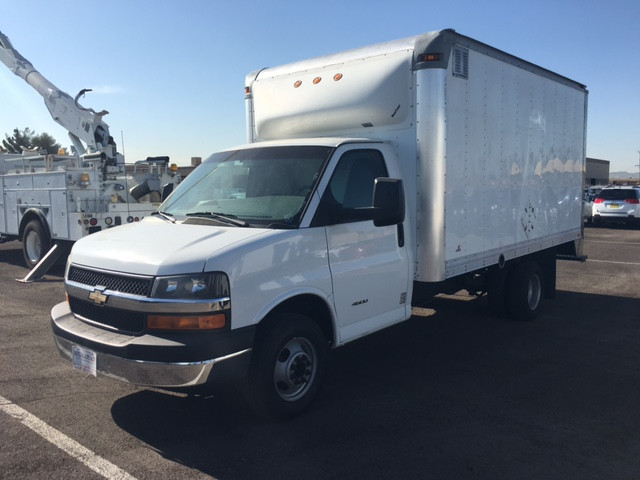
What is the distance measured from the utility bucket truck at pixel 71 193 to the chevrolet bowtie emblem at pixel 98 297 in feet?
16.5

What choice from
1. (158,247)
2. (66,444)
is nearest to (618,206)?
(158,247)

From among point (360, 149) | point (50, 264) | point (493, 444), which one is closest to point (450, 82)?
point (360, 149)

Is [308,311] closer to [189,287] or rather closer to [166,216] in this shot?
[189,287]

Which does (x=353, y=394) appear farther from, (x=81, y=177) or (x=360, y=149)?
(x=81, y=177)

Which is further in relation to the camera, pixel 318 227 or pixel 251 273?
pixel 318 227

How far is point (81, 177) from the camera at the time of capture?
1098 centimetres

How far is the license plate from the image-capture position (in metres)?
4.10

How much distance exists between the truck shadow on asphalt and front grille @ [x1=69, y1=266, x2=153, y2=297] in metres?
1.13

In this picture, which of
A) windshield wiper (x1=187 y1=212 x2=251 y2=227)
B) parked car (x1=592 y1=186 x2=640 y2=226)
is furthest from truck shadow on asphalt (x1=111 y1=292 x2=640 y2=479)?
parked car (x1=592 y1=186 x2=640 y2=226)

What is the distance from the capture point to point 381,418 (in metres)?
4.57

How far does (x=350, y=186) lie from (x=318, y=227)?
68cm

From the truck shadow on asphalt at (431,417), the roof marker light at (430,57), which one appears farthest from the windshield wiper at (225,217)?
the roof marker light at (430,57)

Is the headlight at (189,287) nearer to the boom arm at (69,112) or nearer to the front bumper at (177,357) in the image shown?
the front bumper at (177,357)

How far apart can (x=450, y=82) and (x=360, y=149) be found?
123cm
